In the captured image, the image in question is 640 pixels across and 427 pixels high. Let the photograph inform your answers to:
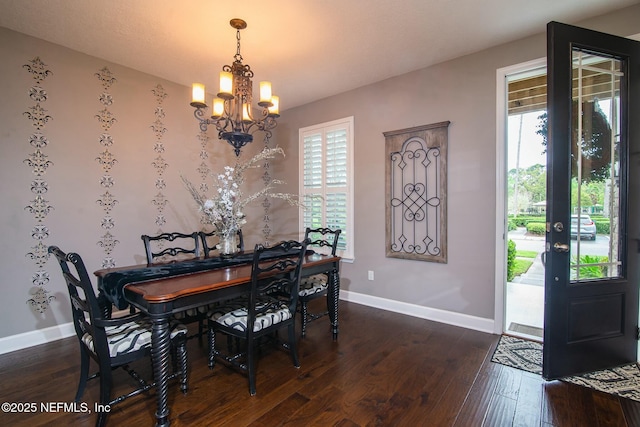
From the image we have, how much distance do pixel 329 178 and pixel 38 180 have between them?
3.01 meters

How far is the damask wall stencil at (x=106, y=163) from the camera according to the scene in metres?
3.02

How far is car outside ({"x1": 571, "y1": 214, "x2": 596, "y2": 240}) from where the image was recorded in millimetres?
2152

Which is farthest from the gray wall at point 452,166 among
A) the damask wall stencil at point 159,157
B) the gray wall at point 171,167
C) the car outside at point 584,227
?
the damask wall stencil at point 159,157

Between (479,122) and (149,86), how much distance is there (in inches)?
139

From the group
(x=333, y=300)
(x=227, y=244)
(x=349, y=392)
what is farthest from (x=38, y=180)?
(x=349, y=392)

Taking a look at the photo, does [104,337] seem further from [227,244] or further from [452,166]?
[452,166]

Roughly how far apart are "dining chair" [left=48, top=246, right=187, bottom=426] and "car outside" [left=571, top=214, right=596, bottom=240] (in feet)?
9.16

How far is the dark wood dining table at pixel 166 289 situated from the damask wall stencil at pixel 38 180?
109 cm

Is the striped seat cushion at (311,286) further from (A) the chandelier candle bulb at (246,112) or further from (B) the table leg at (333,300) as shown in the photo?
(A) the chandelier candle bulb at (246,112)

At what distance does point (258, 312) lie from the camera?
81.6 inches

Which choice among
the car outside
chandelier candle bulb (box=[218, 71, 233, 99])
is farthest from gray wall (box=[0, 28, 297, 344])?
the car outside

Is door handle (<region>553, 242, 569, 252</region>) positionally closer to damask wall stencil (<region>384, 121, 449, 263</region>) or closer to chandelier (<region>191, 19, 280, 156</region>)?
damask wall stencil (<region>384, 121, 449, 263</region>)

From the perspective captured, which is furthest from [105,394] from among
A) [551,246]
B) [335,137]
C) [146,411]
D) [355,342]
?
[335,137]

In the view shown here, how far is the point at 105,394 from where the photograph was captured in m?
1.61
